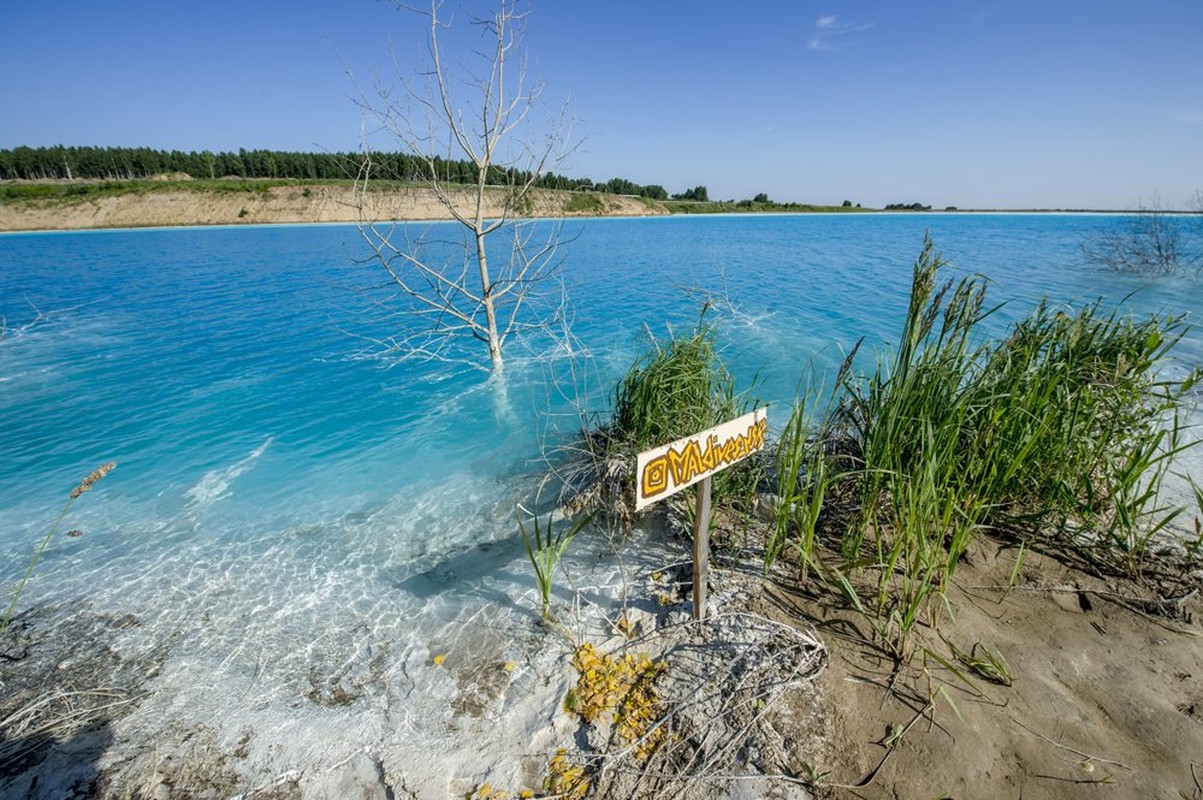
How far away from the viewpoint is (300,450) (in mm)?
6770

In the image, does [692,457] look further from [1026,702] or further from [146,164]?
[146,164]

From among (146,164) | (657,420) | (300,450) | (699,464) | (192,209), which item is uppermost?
(146,164)

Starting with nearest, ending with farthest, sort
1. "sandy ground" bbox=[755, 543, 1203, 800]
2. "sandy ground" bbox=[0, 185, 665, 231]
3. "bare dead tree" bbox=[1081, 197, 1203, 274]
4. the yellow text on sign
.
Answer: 1. "sandy ground" bbox=[755, 543, 1203, 800]
2. the yellow text on sign
3. "bare dead tree" bbox=[1081, 197, 1203, 274]
4. "sandy ground" bbox=[0, 185, 665, 231]

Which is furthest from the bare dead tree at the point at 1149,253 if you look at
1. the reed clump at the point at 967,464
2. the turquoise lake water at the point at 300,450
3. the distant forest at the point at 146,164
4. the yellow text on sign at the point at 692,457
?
the distant forest at the point at 146,164

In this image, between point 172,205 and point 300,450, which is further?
point 172,205

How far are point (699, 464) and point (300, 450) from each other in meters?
6.39

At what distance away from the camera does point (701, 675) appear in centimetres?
258

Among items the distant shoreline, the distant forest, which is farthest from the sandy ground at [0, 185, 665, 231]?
the distant forest

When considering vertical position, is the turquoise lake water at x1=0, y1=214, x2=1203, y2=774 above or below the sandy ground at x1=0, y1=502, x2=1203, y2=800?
below

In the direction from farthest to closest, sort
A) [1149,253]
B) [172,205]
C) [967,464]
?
[172,205]
[1149,253]
[967,464]

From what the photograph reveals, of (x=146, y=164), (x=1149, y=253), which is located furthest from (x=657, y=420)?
(x=146, y=164)

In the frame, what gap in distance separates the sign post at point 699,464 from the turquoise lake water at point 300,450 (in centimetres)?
135

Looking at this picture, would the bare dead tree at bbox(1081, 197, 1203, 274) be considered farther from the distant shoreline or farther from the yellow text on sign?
the distant shoreline

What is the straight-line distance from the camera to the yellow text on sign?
2156 mm
